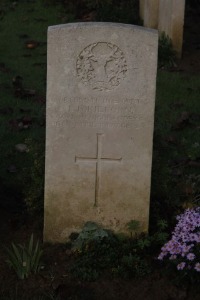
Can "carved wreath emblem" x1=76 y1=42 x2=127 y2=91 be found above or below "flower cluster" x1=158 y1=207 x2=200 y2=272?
above

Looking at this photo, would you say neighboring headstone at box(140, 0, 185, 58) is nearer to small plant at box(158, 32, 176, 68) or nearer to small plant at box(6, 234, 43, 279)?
small plant at box(158, 32, 176, 68)

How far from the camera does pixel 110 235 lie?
4918mm

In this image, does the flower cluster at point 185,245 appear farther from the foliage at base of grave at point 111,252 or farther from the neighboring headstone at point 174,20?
the neighboring headstone at point 174,20

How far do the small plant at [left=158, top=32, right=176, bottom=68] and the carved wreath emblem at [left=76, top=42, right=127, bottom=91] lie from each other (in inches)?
188

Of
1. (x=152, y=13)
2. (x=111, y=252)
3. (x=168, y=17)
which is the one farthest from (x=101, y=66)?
(x=152, y=13)

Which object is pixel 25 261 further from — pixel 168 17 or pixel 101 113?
pixel 168 17

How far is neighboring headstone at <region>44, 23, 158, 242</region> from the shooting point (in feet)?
14.8

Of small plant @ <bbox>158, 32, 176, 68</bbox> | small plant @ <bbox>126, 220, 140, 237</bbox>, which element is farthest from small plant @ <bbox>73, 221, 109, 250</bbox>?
small plant @ <bbox>158, 32, 176, 68</bbox>

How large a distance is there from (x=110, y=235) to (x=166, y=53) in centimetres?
493

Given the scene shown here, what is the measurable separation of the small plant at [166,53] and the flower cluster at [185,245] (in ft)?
15.9

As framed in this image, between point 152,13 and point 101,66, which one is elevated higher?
point 152,13

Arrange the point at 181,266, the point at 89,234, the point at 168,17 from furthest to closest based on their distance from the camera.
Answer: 1. the point at 168,17
2. the point at 89,234
3. the point at 181,266

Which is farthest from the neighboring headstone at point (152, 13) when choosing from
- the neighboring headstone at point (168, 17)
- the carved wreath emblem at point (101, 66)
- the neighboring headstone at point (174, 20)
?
the carved wreath emblem at point (101, 66)

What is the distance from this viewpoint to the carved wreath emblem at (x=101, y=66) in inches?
179
